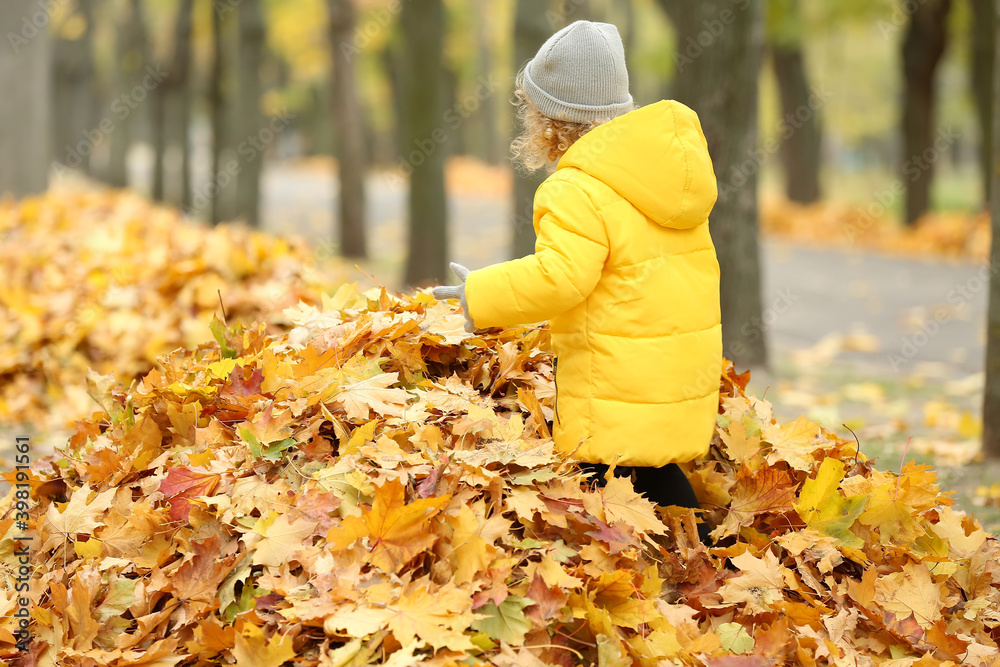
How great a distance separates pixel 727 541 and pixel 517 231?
442 cm

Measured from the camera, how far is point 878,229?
17047mm

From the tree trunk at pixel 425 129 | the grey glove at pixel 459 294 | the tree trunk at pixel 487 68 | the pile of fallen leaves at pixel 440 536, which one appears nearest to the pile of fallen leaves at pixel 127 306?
the pile of fallen leaves at pixel 440 536

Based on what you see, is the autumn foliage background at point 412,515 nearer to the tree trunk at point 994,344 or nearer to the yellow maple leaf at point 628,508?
the yellow maple leaf at point 628,508

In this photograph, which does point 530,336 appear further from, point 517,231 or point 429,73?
point 429,73

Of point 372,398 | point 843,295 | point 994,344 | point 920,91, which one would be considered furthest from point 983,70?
point 372,398

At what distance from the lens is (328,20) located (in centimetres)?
1216

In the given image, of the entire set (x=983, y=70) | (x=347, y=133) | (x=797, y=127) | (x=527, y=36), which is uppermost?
(x=527, y=36)

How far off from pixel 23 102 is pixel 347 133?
12.5 feet

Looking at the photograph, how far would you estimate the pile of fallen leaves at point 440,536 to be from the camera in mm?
2217

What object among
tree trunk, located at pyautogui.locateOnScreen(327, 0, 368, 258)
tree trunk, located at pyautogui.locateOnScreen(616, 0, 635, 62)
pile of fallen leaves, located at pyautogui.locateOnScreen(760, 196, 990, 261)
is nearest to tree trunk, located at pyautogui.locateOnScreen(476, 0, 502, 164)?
tree trunk, located at pyautogui.locateOnScreen(616, 0, 635, 62)

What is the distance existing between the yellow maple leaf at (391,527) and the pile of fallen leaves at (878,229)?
11.9 meters

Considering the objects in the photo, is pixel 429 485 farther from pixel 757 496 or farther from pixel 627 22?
pixel 627 22

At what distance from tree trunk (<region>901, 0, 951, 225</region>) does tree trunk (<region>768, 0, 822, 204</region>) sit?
1706 millimetres

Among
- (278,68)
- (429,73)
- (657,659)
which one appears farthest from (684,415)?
(278,68)
